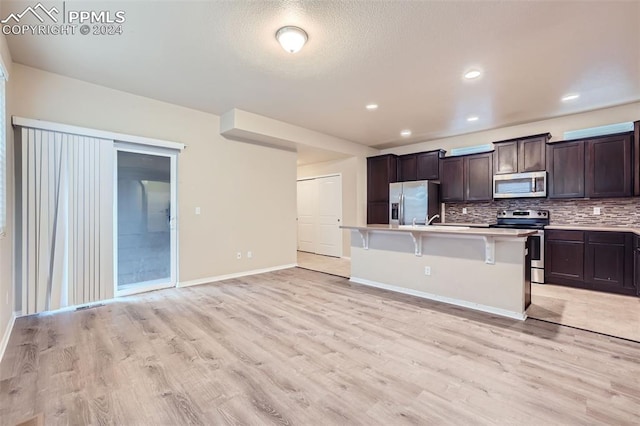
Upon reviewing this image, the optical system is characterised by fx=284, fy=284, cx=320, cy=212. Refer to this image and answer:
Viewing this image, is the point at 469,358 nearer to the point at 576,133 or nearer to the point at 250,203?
the point at 250,203

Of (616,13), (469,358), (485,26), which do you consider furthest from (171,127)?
(616,13)

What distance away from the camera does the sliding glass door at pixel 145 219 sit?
3.94 meters

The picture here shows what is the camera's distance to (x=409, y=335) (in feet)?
8.88

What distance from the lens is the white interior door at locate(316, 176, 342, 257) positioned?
7.24 m

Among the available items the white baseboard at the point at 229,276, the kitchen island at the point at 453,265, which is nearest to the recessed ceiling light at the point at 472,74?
the kitchen island at the point at 453,265

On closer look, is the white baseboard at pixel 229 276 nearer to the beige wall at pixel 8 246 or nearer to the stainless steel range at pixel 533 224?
the beige wall at pixel 8 246

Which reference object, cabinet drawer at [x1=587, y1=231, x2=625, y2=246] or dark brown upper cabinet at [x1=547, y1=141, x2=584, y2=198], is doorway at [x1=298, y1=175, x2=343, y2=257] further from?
cabinet drawer at [x1=587, y1=231, x2=625, y2=246]

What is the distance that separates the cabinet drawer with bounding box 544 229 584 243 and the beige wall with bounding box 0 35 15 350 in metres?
6.71

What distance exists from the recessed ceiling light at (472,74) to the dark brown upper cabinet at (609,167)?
2.53m

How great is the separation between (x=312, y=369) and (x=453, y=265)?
7.75 feet

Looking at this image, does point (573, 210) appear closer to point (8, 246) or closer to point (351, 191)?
point (351, 191)

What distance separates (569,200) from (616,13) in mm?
3320

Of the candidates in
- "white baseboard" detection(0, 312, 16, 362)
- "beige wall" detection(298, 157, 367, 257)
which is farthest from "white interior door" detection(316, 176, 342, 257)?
"white baseboard" detection(0, 312, 16, 362)

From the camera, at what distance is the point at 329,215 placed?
7516 mm
